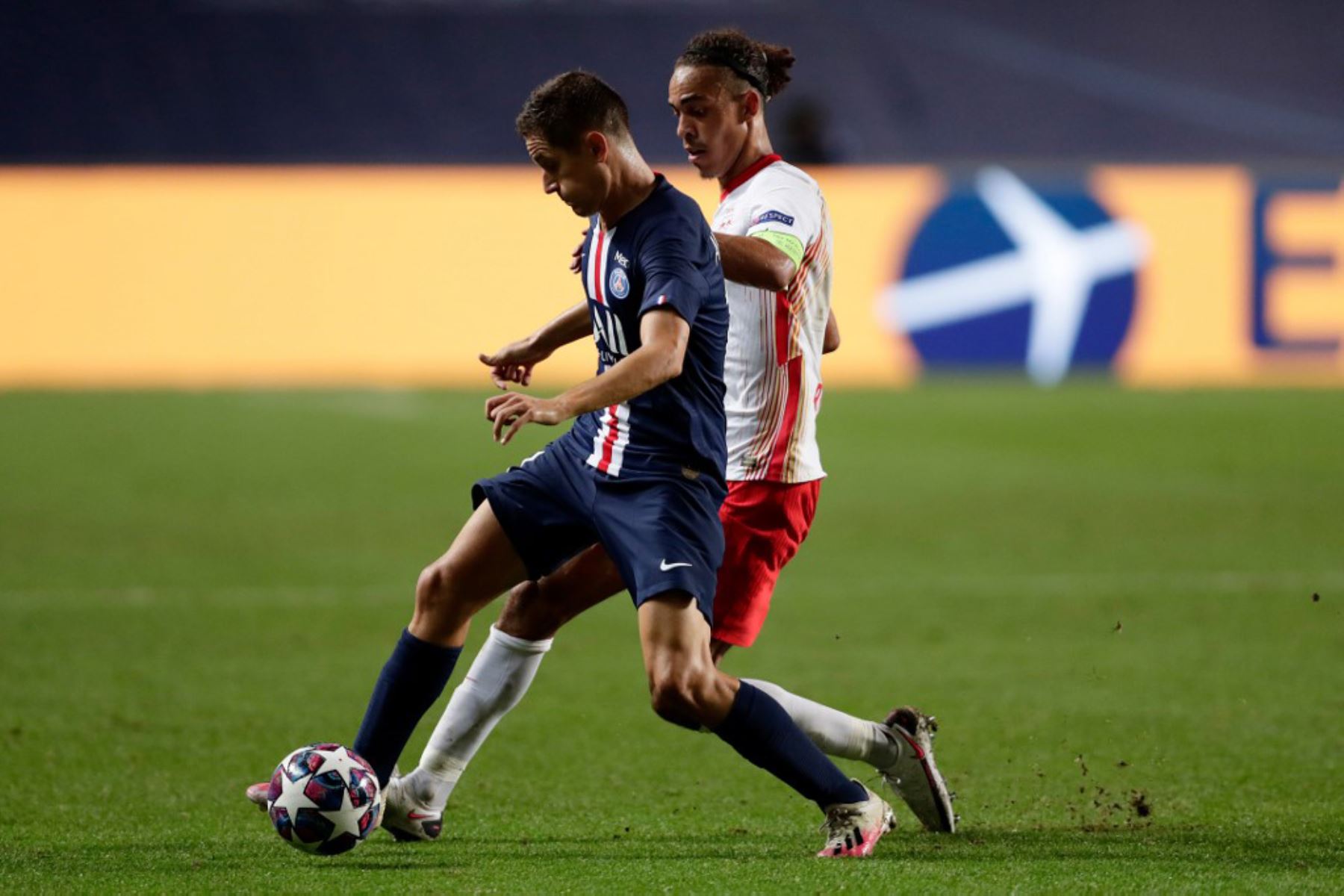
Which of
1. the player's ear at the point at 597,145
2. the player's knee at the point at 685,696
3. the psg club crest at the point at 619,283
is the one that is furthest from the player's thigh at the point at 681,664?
the player's ear at the point at 597,145

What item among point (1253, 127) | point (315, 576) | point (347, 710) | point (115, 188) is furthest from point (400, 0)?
point (347, 710)

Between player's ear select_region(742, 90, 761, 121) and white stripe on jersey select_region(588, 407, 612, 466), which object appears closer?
white stripe on jersey select_region(588, 407, 612, 466)

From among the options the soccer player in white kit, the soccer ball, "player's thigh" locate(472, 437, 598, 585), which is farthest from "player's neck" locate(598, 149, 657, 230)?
the soccer ball

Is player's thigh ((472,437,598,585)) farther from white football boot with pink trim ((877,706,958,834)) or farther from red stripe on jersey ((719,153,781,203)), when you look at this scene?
white football boot with pink trim ((877,706,958,834))

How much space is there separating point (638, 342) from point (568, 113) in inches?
20.9

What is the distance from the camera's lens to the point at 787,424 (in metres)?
4.99

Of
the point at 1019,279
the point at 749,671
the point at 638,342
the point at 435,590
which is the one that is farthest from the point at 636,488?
the point at 1019,279

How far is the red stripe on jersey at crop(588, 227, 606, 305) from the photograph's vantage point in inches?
180

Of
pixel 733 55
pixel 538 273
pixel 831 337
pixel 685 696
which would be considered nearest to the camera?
pixel 685 696

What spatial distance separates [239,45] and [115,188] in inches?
287

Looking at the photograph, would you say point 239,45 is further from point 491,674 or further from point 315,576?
point 491,674

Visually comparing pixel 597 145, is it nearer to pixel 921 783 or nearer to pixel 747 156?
pixel 747 156

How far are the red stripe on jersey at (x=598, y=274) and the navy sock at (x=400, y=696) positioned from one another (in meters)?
0.91

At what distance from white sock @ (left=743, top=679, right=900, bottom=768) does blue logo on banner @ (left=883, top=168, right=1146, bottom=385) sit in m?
15.9
